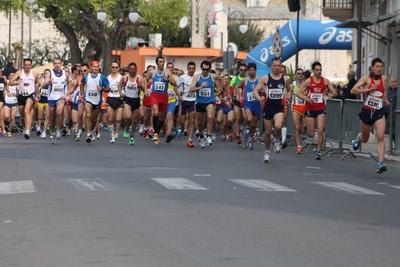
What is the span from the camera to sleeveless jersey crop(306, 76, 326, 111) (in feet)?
69.0

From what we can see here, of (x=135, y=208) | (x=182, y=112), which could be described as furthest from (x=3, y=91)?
(x=135, y=208)

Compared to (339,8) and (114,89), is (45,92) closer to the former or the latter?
(114,89)

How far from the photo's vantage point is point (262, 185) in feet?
44.8

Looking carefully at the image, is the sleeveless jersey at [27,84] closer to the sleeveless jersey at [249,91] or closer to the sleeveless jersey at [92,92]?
the sleeveless jersey at [92,92]

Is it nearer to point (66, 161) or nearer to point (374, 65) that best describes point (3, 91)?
point (66, 161)

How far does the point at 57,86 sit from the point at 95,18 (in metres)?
39.0

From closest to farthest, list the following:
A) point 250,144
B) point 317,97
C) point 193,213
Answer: point 193,213
point 317,97
point 250,144

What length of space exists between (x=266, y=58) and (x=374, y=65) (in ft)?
61.0

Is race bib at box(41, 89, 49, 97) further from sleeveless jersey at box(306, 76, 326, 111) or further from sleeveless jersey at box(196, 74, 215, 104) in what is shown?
sleeveless jersey at box(306, 76, 326, 111)

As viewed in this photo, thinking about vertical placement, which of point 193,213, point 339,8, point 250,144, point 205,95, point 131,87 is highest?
point 339,8

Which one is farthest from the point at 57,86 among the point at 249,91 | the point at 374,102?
the point at 374,102

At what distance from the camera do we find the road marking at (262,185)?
13.1 meters

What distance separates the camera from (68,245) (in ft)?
27.0

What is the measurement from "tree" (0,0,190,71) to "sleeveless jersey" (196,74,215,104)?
32.3m
